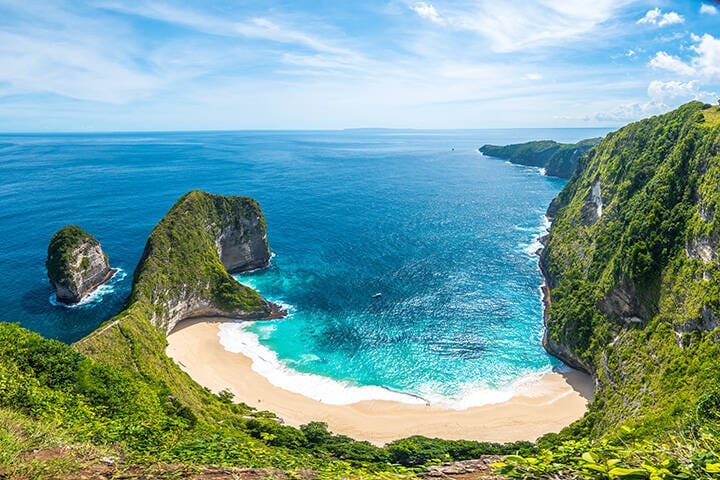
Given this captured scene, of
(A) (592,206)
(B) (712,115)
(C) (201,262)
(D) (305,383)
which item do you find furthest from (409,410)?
(B) (712,115)

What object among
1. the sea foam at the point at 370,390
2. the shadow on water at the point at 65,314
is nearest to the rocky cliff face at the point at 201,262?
the shadow on water at the point at 65,314

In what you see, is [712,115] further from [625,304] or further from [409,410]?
[409,410]

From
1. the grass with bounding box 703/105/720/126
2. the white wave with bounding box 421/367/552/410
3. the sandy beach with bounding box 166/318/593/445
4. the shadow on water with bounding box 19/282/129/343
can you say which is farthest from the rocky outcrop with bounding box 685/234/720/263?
the shadow on water with bounding box 19/282/129/343

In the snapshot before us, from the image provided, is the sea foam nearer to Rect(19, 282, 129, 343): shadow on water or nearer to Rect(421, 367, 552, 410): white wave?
Rect(421, 367, 552, 410): white wave

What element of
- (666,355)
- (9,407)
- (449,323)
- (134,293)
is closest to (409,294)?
(449,323)

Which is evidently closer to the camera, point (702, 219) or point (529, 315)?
point (702, 219)

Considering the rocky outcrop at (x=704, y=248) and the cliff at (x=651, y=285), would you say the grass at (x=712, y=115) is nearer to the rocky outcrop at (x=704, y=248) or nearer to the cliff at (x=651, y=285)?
the cliff at (x=651, y=285)

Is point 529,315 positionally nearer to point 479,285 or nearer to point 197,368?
point 479,285
